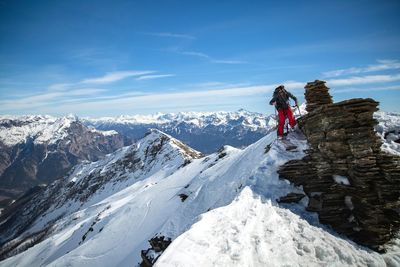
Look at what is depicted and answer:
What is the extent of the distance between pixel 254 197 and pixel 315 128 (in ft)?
21.9

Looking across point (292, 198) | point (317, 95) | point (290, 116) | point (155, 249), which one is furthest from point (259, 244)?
point (155, 249)

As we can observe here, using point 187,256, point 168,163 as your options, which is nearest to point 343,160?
point 187,256

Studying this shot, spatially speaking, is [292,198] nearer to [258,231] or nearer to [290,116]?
[258,231]

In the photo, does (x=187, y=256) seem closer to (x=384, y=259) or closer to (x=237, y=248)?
(x=237, y=248)

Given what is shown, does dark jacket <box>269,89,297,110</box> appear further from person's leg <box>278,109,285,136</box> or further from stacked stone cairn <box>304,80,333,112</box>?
stacked stone cairn <box>304,80,333,112</box>

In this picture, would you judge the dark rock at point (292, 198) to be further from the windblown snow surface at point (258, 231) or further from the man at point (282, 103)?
the man at point (282, 103)

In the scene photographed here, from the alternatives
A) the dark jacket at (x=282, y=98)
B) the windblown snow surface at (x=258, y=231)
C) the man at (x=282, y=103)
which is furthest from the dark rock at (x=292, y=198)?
the dark jacket at (x=282, y=98)

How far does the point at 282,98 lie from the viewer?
20.8 m

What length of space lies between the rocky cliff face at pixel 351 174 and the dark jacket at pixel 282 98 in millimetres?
2345

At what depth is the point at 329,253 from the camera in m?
13.1

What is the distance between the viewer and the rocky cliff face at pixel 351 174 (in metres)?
15.2

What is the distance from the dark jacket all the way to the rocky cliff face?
2345 mm

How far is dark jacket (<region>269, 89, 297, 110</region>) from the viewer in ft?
68.2

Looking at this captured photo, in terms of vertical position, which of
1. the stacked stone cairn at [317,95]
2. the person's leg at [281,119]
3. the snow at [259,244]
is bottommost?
the snow at [259,244]
